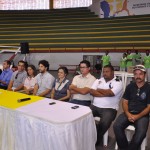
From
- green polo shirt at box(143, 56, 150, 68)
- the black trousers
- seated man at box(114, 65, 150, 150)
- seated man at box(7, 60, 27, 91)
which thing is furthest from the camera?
green polo shirt at box(143, 56, 150, 68)

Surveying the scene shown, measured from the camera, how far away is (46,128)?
183 cm

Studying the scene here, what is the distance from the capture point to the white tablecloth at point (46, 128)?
178cm

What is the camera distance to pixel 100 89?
3004 millimetres

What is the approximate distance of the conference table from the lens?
1785mm

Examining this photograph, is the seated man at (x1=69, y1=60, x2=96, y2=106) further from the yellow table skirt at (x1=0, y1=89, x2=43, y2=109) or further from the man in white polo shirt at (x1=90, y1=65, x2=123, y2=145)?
the yellow table skirt at (x1=0, y1=89, x2=43, y2=109)

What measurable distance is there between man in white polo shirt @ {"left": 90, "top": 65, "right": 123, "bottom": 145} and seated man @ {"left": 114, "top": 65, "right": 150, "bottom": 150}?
198mm

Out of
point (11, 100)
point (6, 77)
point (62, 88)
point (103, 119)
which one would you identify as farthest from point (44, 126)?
point (6, 77)

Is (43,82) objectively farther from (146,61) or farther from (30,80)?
(146,61)

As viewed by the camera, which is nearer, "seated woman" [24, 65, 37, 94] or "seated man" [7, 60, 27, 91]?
"seated woman" [24, 65, 37, 94]

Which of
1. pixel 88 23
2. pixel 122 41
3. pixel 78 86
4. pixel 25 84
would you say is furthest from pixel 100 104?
pixel 88 23

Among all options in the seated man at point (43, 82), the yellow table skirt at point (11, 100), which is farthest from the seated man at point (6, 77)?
the yellow table skirt at point (11, 100)

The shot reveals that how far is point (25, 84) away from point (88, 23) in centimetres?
753

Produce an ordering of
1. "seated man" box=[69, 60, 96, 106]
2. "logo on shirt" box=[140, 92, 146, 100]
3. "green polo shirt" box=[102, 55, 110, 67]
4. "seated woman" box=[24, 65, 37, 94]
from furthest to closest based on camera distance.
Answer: "green polo shirt" box=[102, 55, 110, 67]
"seated woman" box=[24, 65, 37, 94]
"seated man" box=[69, 60, 96, 106]
"logo on shirt" box=[140, 92, 146, 100]

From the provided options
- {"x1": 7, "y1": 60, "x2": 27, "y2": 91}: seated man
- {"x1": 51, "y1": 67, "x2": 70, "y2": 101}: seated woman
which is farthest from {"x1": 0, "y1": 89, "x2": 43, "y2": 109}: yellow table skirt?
{"x1": 7, "y1": 60, "x2": 27, "y2": 91}: seated man
